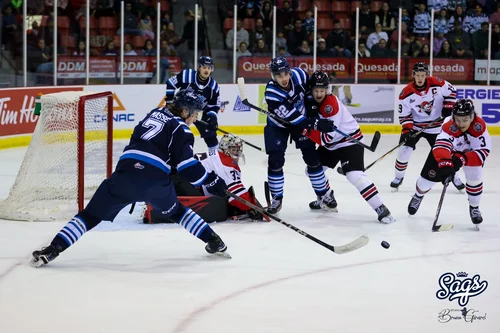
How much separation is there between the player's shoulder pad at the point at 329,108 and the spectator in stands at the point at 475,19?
577 centimetres

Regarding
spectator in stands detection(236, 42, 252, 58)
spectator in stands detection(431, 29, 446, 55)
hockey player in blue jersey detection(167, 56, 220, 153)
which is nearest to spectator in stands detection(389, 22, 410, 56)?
spectator in stands detection(431, 29, 446, 55)

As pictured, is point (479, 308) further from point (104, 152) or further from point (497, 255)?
point (104, 152)

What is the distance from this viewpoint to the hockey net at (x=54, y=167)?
5.70 metres

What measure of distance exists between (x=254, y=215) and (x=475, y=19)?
21.8 ft

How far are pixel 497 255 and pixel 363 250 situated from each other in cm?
73

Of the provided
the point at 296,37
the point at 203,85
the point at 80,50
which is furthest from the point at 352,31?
the point at 203,85

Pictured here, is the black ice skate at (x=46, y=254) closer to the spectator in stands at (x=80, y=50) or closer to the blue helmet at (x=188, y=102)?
the blue helmet at (x=188, y=102)

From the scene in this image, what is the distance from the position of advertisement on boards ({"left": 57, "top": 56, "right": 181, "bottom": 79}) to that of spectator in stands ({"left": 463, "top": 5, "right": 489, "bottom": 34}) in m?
3.68

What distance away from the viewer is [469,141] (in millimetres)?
5582

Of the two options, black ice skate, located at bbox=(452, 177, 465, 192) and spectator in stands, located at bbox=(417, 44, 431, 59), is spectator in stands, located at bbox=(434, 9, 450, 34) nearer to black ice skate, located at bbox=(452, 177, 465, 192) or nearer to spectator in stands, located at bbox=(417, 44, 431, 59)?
spectator in stands, located at bbox=(417, 44, 431, 59)

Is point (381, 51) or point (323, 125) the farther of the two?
point (381, 51)

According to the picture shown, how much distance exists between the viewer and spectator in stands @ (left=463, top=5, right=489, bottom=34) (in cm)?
1128

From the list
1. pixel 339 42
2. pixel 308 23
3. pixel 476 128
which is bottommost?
pixel 476 128

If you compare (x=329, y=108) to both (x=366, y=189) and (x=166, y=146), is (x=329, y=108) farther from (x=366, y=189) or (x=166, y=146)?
(x=166, y=146)
